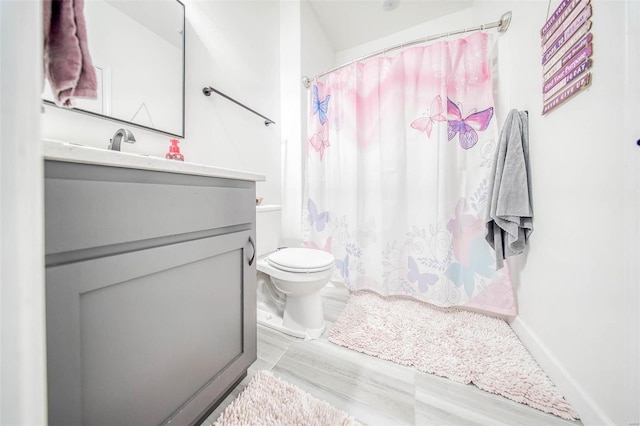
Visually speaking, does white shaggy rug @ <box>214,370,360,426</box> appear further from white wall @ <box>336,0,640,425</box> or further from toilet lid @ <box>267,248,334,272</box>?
white wall @ <box>336,0,640,425</box>

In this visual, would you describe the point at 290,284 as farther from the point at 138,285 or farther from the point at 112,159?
the point at 112,159

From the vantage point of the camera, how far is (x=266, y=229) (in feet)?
4.75

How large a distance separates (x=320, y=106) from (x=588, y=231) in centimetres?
170

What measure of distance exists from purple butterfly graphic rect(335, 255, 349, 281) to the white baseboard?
104cm

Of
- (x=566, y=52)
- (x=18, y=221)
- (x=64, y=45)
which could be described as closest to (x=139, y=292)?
(x=18, y=221)

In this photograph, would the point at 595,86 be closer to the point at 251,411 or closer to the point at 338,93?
the point at 338,93

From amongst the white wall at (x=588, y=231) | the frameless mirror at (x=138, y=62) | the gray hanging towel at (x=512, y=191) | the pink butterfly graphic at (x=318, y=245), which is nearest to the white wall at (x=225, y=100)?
the frameless mirror at (x=138, y=62)

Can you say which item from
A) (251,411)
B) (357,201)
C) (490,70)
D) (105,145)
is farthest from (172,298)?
(490,70)

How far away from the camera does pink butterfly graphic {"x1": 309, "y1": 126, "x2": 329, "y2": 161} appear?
5.89ft

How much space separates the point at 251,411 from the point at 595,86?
5.36 feet

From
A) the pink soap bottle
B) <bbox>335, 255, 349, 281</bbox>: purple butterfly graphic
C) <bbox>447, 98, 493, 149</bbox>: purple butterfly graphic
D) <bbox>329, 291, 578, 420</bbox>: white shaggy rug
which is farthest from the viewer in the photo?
<bbox>335, 255, 349, 281</bbox>: purple butterfly graphic

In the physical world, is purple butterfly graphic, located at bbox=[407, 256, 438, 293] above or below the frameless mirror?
below

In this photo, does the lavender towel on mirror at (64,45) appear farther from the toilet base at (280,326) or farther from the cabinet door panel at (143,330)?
the toilet base at (280,326)

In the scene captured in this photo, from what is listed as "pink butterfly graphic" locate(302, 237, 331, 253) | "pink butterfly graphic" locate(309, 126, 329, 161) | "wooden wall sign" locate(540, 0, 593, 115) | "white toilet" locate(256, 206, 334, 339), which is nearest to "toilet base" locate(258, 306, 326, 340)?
"white toilet" locate(256, 206, 334, 339)
